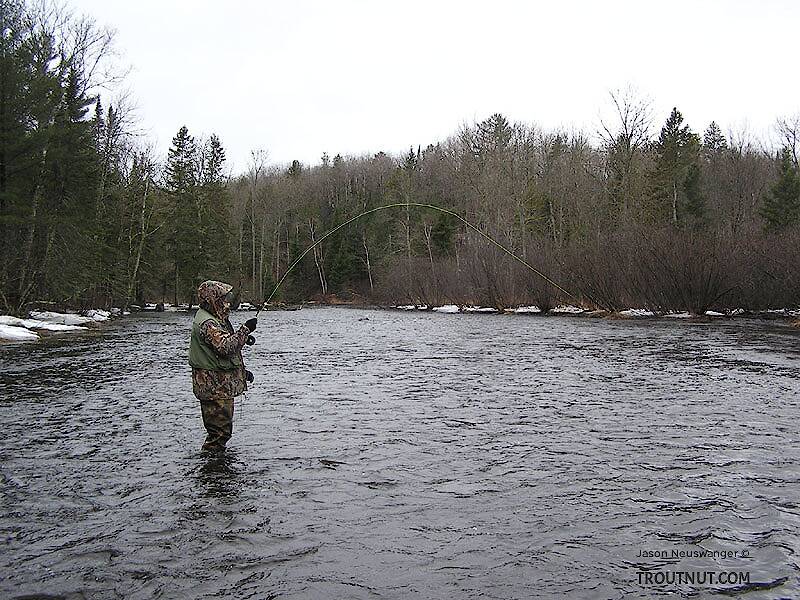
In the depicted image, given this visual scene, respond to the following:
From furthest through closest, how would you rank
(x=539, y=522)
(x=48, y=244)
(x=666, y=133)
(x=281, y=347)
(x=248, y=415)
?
(x=666, y=133) → (x=48, y=244) → (x=281, y=347) → (x=248, y=415) → (x=539, y=522)

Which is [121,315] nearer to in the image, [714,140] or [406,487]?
[406,487]

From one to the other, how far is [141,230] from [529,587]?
43963 mm

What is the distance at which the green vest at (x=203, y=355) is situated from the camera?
6871mm

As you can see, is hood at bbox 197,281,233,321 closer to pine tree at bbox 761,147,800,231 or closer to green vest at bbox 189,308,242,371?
green vest at bbox 189,308,242,371

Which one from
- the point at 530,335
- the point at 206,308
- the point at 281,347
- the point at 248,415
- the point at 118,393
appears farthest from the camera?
the point at 530,335

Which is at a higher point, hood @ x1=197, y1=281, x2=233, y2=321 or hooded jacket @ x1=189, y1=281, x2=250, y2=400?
hood @ x1=197, y1=281, x2=233, y2=321

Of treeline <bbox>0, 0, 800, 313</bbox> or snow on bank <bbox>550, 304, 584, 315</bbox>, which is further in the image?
snow on bank <bbox>550, 304, 584, 315</bbox>

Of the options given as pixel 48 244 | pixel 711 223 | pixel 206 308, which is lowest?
pixel 206 308

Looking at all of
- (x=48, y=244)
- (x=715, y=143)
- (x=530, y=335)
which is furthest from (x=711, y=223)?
(x=48, y=244)

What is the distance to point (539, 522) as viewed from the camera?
17.1 feet

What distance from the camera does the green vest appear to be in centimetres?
687

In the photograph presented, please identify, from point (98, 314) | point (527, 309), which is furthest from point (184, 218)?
point (527, 309)

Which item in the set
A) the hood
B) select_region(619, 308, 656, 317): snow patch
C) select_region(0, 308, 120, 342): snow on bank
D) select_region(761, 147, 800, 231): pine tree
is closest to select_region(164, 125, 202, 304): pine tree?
select_region(0, 308, 120, 342): snow on bank

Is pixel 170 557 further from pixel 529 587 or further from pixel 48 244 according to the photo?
pixel 48 244
